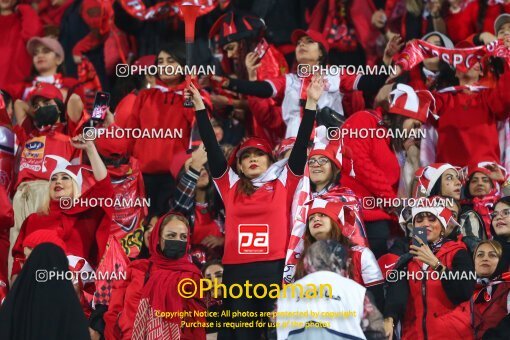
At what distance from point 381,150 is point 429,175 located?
0.44 m

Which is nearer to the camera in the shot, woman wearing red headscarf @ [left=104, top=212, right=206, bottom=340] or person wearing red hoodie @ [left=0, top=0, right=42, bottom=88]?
woman wearing red headscarf @ [left=104, top=212, right=206, bottom=340]

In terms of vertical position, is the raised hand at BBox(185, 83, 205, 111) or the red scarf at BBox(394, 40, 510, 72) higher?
the red scarf at BBox(394, 40, 510, 72)

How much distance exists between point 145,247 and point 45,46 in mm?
3366

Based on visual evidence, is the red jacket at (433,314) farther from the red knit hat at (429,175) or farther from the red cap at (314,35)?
the red cap at (314,35)

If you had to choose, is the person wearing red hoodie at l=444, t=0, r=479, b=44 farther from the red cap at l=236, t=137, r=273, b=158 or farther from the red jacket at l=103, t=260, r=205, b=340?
the red jacket at l=103, t=260, r=205, b=340

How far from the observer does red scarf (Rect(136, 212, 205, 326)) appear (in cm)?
1031

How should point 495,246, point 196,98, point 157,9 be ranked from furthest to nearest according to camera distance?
point 157,9 → point 196,98 → point 495,246

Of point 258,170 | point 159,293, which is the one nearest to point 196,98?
point 258,170

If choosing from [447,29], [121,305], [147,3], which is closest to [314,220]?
[121,305]

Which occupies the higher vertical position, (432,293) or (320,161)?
(320,161)

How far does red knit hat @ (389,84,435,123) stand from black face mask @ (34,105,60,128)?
2.96 metres

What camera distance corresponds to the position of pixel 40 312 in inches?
→ 333

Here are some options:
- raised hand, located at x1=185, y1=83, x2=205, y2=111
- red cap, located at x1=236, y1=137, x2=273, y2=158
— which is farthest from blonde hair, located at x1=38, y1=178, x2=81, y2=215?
red cap, located at x1=236, y1=137, x2=273, y2=158

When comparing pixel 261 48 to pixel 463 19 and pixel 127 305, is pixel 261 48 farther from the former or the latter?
pixel 127 305
